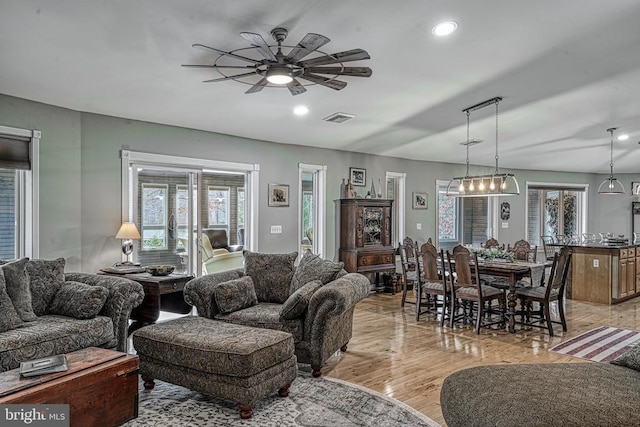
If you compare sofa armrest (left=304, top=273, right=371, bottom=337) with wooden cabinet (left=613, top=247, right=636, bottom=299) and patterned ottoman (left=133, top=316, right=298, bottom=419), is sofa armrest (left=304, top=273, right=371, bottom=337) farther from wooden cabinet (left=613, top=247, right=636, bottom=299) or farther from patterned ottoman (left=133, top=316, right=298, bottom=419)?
wooden cabinet (left=613, top=247, right=636, bottom=299)

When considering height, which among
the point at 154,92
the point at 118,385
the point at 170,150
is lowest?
the point at 118,385

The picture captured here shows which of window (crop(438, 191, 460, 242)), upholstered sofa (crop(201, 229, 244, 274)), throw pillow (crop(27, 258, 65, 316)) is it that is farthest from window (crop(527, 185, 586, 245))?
throw pillow (crop(27, 258, 65, 316))

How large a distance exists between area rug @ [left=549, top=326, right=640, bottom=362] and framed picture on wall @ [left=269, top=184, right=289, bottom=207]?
13.2 ft

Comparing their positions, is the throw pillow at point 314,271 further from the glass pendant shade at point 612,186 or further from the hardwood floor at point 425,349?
the glass pendant shade at point 612,186

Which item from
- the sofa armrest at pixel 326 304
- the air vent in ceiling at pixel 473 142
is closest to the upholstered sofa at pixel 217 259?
the sofa armrest at pixel 326 304

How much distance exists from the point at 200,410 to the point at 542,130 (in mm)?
5942

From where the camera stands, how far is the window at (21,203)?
4398 millimetres

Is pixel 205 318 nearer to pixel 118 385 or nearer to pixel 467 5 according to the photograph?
pixel 118 385

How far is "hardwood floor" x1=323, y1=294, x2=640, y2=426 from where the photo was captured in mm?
3480

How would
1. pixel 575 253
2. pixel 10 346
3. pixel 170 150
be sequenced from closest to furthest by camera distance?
pixel 10 346 → pixel 170 150 → pixel 575 253

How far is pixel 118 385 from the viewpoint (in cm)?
266

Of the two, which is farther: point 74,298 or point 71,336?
point 74,298

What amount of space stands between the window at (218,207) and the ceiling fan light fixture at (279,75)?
496 cm

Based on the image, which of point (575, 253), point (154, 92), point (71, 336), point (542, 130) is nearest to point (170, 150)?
point (154, 92)
